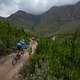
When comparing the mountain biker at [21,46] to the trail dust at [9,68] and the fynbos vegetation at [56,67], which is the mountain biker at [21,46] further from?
the fynbos vegetation at [56,67]

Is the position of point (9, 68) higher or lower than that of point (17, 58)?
lower

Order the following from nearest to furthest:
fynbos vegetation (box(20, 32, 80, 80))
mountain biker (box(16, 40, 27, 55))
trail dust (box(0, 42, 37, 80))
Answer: fynbos vegetation (box(20, 32, 80, 80)), trail dust (box(0, 42, 37, 80)), mountain biker (box(16, 40, 27, 55))

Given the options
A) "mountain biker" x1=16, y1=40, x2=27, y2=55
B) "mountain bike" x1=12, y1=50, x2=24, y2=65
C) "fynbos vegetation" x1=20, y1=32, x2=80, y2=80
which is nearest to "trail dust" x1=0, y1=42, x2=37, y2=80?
"mountain bike" x1=12, y1=50, x2=24, y2=65

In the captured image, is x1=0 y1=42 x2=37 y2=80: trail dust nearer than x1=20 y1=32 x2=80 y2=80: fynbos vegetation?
No

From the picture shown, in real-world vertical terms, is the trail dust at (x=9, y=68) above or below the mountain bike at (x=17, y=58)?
below

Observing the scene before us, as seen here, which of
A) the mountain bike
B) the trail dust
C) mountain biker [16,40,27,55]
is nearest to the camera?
the trail dust

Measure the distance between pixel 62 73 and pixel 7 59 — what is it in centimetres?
1068

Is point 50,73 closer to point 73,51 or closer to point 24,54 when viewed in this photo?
point 73,51

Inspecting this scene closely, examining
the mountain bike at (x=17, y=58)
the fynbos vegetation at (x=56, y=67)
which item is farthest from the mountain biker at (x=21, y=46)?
the fynbos vegetation at (x=56, y=67)

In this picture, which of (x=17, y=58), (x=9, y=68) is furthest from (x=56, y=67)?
(x=17, y=58)

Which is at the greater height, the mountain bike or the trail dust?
the mountain bike

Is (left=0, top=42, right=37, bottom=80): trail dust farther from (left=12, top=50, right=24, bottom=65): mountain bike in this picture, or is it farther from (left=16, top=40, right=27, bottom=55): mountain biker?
(left=16, top=40, right=27, bottom=55): mountain biker

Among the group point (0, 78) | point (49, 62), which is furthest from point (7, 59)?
point (49, 62)

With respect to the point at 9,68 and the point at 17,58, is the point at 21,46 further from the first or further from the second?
the point at 9,68
